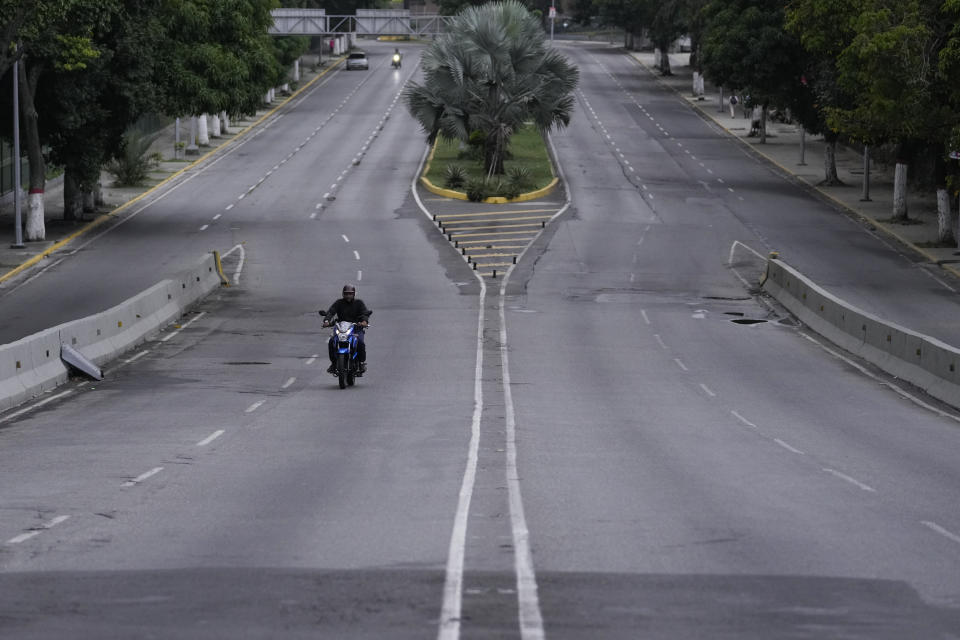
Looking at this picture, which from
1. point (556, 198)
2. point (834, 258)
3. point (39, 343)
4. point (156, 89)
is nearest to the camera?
point (39, 343)

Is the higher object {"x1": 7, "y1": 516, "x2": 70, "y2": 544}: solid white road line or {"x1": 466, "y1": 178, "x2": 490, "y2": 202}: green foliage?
{"x1": 7, "y1": 516, "x2": 70, "y2": 544}: solid white road line

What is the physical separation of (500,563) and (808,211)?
52500 mm

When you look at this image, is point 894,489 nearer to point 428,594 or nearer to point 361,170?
point 428,594

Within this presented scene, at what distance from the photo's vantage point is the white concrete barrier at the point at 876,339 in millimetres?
25844

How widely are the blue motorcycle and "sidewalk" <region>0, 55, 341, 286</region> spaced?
2120cm

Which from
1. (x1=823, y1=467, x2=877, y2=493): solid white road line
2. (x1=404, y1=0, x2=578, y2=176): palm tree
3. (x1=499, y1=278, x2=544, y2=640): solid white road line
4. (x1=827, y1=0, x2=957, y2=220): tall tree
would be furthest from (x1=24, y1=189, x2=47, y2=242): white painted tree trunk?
Answer: (x1=823, y1=467, x2=877, y2=493): solid white road line

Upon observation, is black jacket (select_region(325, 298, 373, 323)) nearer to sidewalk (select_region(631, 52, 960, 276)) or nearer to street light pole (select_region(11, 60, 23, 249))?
street light pole (select_region(11, 60, 23, 249))

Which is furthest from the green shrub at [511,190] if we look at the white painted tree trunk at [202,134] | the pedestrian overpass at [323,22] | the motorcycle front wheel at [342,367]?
the motorcycle front wheel at [342,367]

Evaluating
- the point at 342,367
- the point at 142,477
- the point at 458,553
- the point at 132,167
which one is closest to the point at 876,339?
the point at 342,367

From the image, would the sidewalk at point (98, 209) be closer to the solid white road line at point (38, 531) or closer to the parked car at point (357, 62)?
the parked car at point (357, 62)

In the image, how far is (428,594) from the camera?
1030 cm

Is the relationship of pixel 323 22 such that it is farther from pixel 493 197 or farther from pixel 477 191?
pixel 493 197

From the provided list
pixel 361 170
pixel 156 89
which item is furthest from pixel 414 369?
pixel 361 170

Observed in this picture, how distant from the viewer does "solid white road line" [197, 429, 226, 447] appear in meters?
18.9
